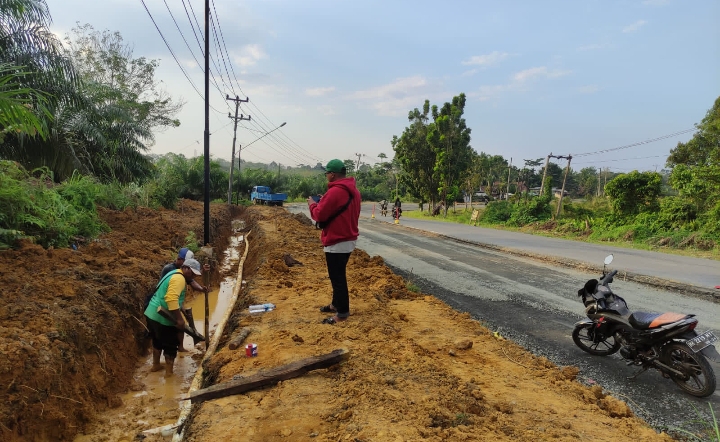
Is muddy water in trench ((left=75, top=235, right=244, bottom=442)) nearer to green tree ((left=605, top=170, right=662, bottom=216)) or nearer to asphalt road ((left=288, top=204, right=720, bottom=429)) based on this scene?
asphalt road ((left=288, top=204, right=720, bottom=429))

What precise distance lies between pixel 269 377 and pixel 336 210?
6.16ft

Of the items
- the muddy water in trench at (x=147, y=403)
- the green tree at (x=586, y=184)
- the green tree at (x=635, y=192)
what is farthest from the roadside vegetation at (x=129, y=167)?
the green tree at (x=586, y=184)

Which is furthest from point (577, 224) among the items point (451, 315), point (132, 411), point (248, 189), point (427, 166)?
point (248, 189)

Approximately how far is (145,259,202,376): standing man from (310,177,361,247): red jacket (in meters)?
1.54

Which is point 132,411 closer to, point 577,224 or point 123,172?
point 123,172

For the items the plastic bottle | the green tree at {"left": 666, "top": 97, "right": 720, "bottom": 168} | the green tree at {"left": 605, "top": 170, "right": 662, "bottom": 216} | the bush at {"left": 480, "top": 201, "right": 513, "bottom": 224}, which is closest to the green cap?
the plastic bottle

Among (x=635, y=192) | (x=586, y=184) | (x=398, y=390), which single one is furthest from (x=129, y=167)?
(x=586, y=184)

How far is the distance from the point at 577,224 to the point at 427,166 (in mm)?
13865

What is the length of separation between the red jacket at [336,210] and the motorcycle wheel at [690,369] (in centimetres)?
345

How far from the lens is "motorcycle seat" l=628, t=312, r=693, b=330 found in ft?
13.9

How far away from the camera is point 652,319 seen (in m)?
4.38

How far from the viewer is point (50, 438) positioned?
3.74 m

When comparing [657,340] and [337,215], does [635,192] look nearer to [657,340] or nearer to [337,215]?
[657,340]

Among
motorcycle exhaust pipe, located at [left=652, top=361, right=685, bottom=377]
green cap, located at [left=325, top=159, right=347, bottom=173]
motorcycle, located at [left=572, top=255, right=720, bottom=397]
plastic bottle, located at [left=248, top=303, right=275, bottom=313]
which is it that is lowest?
plastic bottle, located at [left=248, top=303, right=275, bottom=313]
